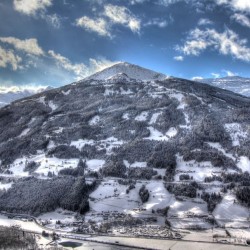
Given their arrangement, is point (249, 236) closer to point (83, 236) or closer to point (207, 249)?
point (207, 249)

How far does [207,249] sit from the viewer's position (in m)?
172

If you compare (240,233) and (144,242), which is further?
(240,233)

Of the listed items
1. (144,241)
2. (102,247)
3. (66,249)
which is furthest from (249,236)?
(66,249)

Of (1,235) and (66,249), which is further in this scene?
(1,235)

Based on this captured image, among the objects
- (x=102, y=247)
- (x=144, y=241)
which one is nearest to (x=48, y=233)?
(x=102, y=247)

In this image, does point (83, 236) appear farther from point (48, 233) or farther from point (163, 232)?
point (163, 232)

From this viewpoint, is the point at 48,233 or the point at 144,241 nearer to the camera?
the point at 144,241

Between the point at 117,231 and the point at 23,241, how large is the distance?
43.8 meters

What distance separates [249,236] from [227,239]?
41.9 feet

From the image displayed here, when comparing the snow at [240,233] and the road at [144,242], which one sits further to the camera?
the snow at [240,233]

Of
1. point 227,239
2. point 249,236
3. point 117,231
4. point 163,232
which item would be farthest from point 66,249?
point 249,236

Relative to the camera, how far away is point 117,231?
7717 inches

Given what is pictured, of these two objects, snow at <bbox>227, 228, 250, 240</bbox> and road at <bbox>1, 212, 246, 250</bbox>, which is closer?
road at <bbox>1, 212, 246, 250</bbox>

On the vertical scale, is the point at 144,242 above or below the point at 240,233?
below
